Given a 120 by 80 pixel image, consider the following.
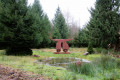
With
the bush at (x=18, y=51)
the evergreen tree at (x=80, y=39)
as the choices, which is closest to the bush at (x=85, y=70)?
the bush at (x=18, y=51)

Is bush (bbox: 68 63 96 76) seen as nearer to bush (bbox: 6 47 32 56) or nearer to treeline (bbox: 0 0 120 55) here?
treeline (bbox: 0 0 120 55)

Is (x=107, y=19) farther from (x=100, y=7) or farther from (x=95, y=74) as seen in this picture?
(x=95, y=74)

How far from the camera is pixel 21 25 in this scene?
8625 millimetres

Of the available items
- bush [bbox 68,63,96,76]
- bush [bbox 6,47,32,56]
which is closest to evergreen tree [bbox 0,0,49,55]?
bush [bbox 6,47,32,56]

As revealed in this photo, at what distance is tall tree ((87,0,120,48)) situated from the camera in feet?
35.8

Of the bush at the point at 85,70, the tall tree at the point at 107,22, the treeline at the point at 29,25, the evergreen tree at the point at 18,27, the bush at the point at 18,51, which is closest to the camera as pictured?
the bush at the point at 85,70

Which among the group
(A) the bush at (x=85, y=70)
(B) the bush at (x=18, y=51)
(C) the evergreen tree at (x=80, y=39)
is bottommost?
(A) the bush at (x=85, y=70)

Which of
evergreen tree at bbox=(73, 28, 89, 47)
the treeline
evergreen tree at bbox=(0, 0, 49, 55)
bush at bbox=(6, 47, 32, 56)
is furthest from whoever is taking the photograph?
evergreen tree at bbox=(73, 28, 89, 47)

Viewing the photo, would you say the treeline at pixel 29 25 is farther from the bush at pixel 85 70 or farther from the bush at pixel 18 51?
the bush at pixel 85 70

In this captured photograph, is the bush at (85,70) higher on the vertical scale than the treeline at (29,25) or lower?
lower

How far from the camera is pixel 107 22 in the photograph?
35.1ft

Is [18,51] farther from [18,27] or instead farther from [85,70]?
[85,70]

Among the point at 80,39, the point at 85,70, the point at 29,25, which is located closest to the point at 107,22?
the point at 29,25

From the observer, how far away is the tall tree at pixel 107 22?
10914 mm
